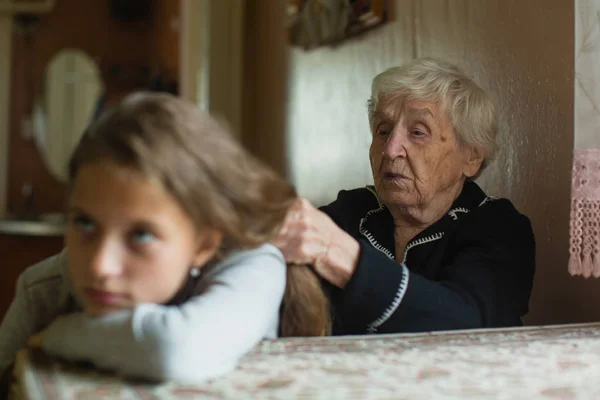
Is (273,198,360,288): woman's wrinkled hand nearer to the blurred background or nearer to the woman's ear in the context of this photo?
the blurred background

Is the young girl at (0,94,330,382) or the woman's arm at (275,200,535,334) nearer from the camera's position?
the young girl at (0,94,330,382)

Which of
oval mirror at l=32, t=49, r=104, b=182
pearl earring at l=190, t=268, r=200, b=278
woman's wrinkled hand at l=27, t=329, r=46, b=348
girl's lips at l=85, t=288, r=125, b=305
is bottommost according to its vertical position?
woman's wrinkled hand at l=27, t=329, r=46, b=348

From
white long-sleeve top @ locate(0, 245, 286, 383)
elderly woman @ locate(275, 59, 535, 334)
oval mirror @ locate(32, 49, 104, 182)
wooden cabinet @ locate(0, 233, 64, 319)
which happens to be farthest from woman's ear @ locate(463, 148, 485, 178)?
oval mirror @ locate(32, 49, 104, 182)

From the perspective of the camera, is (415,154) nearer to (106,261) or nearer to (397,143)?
(397,143)

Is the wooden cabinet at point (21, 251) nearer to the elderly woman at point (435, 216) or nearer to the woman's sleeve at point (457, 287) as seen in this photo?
the elderly woman at point (435, 216)

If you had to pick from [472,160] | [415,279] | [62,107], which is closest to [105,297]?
[415,279]

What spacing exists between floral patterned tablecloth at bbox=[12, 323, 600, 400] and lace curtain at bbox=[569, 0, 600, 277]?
0.63ft

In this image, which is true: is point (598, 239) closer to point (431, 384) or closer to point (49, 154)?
point (431, 384)

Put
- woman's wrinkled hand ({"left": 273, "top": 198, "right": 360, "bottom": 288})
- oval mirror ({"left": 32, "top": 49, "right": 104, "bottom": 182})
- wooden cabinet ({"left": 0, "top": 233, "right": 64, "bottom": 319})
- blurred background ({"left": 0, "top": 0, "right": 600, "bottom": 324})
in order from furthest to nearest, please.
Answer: oval mirror ({"left": 32, "top": 49, "right": 104, "bottom": 182}) → wooden cabinet ({"left": 0, "top": 233, "right": 64, "bottom": 319}) → blurred background ({"left": 0, "top": 0, "right": 600, "bottom": 324}) → woman's wrinkled hand ({"left": 273, "top": 198, "right": 360, "bottom": 288})

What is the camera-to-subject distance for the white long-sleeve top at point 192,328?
64 centimetres

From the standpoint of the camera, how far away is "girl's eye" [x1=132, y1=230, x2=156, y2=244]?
66 centimetres

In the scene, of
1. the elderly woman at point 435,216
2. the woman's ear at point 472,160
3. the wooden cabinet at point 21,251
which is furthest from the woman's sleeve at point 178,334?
the wooden cabinet at point 21,251

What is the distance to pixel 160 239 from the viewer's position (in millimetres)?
665

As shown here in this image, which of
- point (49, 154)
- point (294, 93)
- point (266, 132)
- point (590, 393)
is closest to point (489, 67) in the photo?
point (590, 393)
